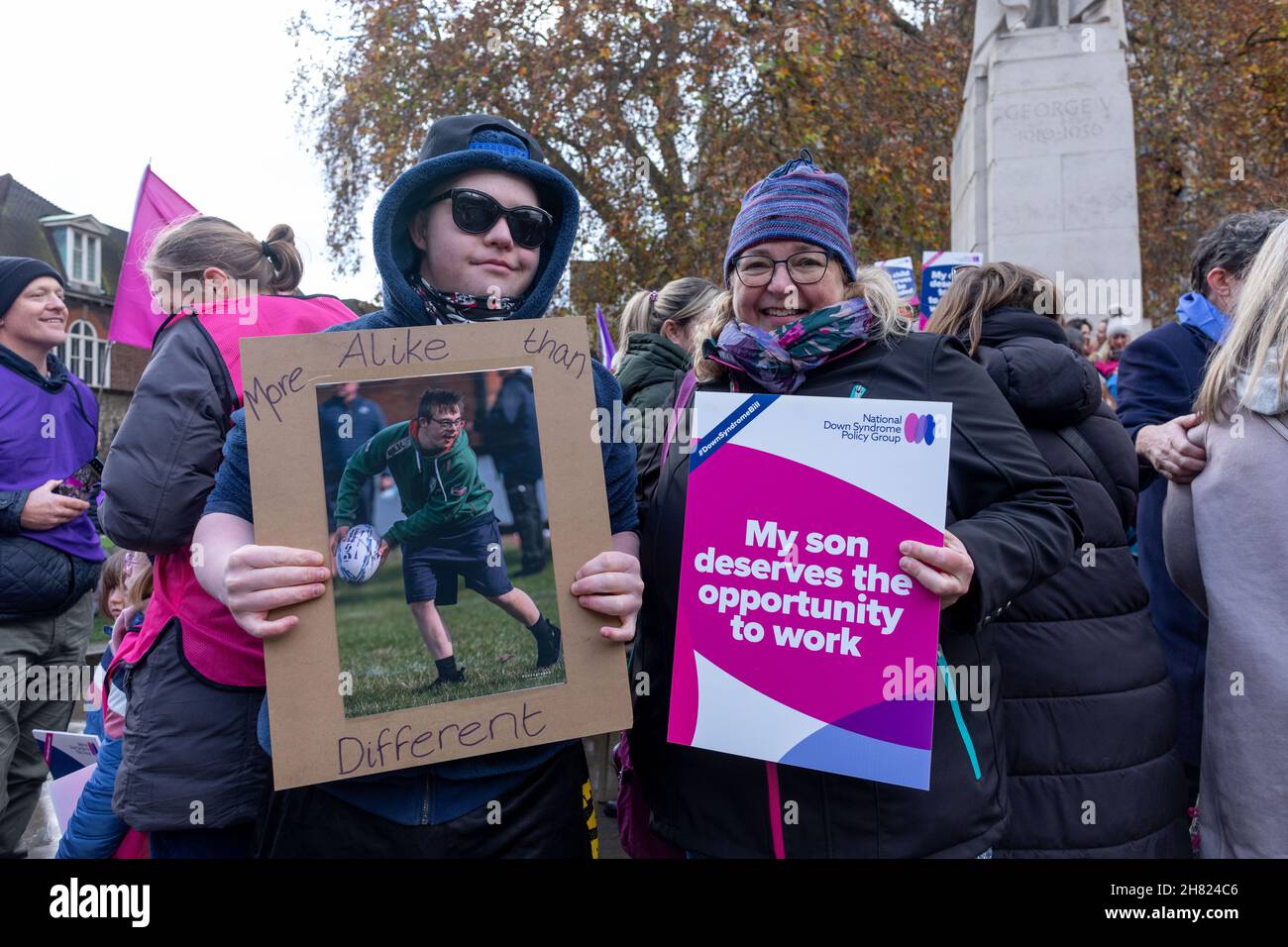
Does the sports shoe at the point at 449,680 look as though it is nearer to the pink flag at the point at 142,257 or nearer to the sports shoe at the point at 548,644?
the sports shoe at the point at 548,644

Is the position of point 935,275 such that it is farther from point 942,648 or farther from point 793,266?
point 942,648

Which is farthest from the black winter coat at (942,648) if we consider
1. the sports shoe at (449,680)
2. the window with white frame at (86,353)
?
the window with white frame at (86,353)

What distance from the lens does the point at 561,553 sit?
1.62 metres

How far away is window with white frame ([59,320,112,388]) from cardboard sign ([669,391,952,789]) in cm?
3816

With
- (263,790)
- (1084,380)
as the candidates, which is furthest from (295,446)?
(1084,380)

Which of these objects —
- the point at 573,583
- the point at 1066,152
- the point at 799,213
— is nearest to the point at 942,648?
the point at 573,583

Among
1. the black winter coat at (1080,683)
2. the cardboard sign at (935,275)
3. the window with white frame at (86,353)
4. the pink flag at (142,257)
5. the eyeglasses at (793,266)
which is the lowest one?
the black winter coat at (1080,683)

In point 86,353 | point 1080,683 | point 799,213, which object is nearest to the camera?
point 799,213

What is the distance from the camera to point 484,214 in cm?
179

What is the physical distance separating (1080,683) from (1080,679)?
0.03 ft

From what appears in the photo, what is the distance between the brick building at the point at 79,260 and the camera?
32.6m

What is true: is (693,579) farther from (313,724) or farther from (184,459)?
(184,459)

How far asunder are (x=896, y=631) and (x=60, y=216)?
3899cm

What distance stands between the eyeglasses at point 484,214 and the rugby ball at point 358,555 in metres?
0.61
